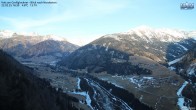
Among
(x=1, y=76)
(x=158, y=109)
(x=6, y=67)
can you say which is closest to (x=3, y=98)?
(x=1, y=76)

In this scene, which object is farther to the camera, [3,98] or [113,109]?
[113,109]

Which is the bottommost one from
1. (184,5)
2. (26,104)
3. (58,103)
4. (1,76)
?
(58,103)

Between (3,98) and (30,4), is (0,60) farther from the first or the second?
(30,4)

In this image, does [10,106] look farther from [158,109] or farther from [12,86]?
[158,109]

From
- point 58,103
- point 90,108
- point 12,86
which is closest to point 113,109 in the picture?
point 90,108

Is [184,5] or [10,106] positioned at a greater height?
[184,5]

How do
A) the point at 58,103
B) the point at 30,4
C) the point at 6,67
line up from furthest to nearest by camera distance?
the point at 58,103 → the point at 6,67 → the point at 30,4

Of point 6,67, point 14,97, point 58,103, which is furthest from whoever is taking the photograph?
point 58,103

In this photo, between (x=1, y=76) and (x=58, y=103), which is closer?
(x=1, y=76)

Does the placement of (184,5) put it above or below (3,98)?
above
